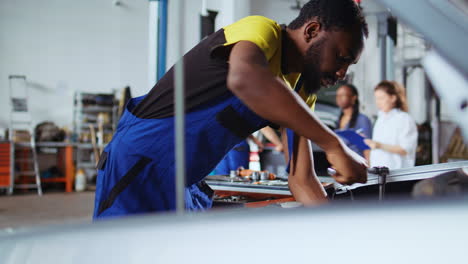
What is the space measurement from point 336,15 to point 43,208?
498 centimetres

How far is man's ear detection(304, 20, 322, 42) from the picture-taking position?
883 mm

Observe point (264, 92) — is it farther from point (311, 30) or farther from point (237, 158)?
point (237, 158)

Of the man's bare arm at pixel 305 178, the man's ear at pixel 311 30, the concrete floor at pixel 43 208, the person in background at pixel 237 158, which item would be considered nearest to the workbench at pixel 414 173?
the man's bare arm at pixel 305 178

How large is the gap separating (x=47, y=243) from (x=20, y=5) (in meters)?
8.15

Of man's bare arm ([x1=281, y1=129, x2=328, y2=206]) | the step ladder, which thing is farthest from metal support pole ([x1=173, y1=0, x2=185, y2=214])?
the step ladder

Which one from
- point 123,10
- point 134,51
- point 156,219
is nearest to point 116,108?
point 134,51

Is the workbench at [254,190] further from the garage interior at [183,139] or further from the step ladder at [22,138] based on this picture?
the step ladder at [22,138]

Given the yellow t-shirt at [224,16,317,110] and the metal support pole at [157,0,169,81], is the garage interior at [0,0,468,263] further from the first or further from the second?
the yellow t-shirt at [224,16,317,110]

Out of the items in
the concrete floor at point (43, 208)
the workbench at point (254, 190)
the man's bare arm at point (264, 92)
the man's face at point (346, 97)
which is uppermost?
the man's face at point (346, 97)

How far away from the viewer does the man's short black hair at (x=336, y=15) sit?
2.85ft

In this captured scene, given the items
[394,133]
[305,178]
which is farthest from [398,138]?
[305,178]

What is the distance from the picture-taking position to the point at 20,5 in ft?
24.0

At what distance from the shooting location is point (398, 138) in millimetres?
2793

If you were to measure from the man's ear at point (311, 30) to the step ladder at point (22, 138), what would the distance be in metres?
6.31
